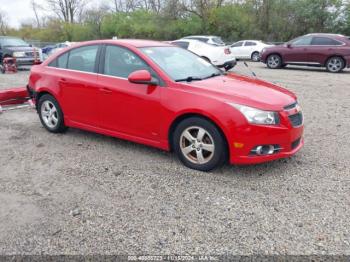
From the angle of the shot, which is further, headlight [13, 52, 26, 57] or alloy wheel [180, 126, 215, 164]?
headlight [13, 52, 26, 57]

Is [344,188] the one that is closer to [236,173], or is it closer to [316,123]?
[236,173]

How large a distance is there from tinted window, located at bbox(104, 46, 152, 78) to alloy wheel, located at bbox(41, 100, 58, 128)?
1.37 m

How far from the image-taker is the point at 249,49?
922 inches

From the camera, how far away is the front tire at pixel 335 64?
14666 millimetres

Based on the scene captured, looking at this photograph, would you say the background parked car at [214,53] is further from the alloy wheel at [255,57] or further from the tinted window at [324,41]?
the alloy wheel at [255,57]

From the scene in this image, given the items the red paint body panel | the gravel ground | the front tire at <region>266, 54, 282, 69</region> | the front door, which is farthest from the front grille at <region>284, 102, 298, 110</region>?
the front tire at <region>266, 54, 282, 69</region>

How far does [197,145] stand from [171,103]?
61 centimetres

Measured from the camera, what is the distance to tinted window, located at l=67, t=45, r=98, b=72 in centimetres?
526

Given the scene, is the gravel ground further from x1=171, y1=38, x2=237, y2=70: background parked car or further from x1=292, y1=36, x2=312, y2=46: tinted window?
A: x1=292, y1=36, x2=312, y2=46: tinted window

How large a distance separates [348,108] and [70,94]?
5960mm

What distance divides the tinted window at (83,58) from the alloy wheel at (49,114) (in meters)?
0.76

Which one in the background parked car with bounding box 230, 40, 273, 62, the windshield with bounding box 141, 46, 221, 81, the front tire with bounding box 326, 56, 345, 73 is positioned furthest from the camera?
the background parked car with bounding box 230, 40, 273, 62

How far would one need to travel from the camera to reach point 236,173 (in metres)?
4.29

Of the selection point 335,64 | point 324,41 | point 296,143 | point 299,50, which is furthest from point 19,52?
point 296,143
